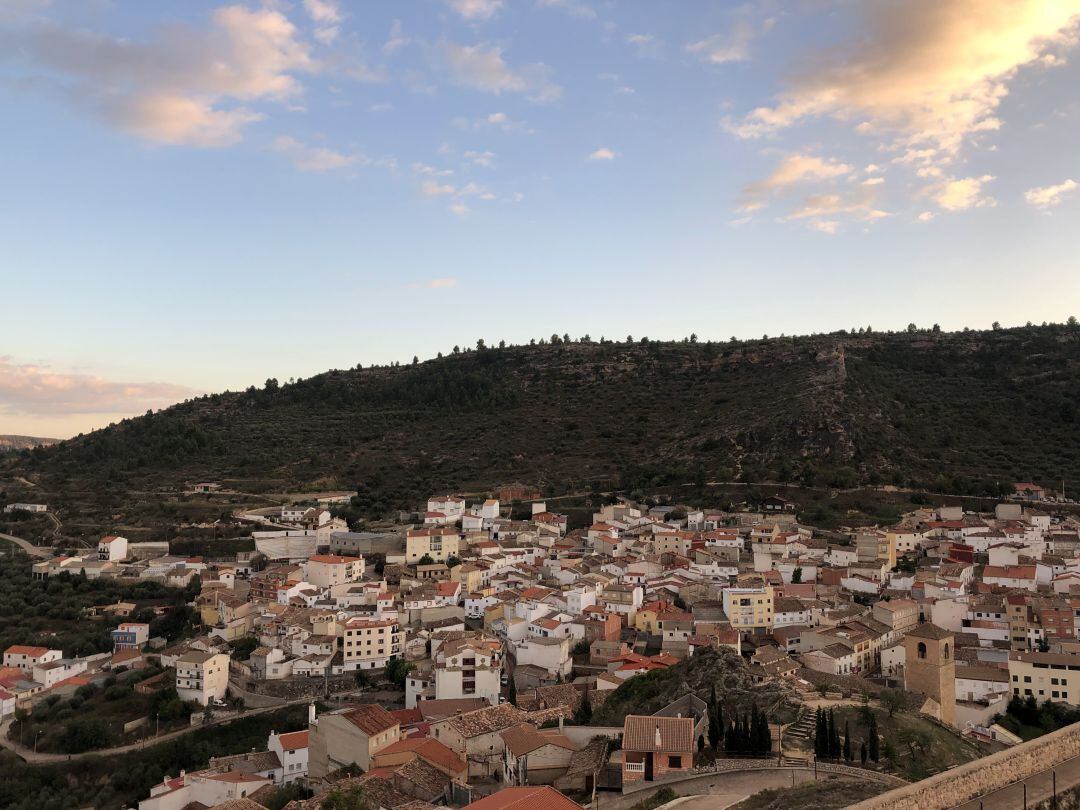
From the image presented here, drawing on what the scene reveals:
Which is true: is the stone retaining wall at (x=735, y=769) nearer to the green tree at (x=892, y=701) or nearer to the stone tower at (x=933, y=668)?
the green tree at (x=892, y=701)

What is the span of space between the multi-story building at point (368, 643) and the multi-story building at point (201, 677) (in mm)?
3692

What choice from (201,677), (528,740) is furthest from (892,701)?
(201,677)

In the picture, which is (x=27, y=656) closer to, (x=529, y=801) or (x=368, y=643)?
(x=368, y=643)

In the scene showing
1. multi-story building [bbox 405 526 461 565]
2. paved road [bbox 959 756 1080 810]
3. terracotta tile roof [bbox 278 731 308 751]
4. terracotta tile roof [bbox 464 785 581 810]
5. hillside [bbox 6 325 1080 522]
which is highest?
hillside [bbox 6 325 1080 522]

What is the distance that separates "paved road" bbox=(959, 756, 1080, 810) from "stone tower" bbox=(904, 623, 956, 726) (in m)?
7.74

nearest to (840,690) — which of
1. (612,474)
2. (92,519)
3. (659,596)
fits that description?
(659,596)

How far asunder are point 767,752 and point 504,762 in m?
5.25

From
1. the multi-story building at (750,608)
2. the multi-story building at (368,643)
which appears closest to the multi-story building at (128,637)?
the multi-story building at (368,643)

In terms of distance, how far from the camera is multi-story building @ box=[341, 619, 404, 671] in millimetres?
26750

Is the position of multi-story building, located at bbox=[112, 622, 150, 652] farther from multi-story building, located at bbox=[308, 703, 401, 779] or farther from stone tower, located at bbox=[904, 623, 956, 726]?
→ stone tower, located at bbox=[904, 623, 956, 726]

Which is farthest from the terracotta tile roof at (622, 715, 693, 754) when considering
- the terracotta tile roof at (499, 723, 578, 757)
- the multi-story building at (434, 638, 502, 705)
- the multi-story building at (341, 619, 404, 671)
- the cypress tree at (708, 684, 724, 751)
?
the multi-story building at (341, 619, 404, 671)

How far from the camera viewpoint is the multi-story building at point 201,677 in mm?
25188

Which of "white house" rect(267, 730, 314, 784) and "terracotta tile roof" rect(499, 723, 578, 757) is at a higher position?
"terracotta tile roof" rect(499, 723, 578, 757)

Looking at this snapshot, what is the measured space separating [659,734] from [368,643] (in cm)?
1517
